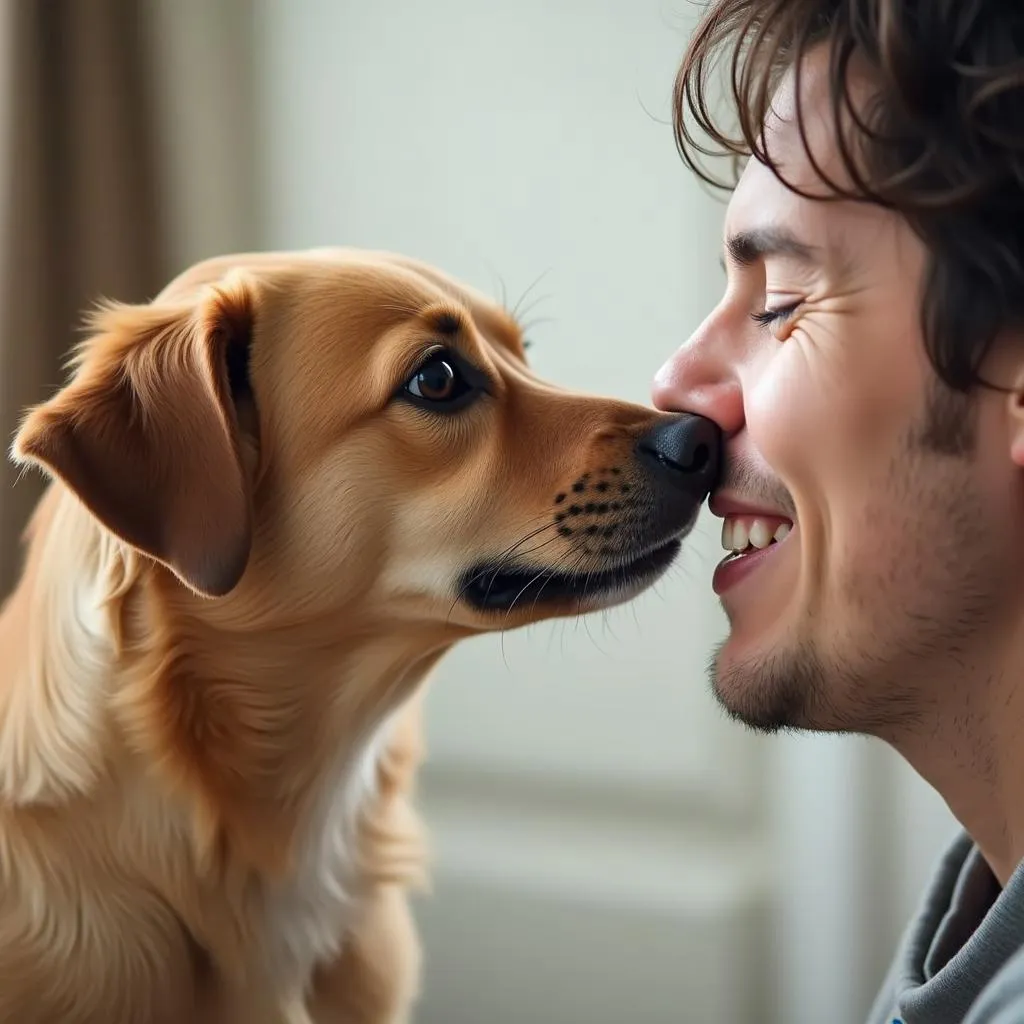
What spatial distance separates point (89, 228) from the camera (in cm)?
183

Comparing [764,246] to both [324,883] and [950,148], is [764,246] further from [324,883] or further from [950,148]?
[324,883]

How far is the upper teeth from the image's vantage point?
112 centimetres

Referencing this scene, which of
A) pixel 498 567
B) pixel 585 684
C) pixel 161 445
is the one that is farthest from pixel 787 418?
pixel 585 684

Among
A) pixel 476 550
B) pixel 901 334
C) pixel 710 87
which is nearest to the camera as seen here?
pixel 901 334

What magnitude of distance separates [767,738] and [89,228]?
126cm

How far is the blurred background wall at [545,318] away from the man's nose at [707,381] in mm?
755

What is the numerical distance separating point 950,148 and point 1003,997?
0.59 m

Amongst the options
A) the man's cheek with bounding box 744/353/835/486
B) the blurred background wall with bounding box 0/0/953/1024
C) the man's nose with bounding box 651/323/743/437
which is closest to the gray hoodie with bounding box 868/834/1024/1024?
the man's cheek with bounding box 744/353/835/486

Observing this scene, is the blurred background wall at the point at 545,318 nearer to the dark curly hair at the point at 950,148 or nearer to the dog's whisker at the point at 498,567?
the dog's whisker at the point at 498,567

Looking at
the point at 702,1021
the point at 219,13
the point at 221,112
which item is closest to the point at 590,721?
the point at 702,1021

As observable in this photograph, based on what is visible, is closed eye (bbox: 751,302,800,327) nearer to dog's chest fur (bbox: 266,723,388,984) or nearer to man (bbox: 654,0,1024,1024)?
man (bbox: 654,0,1024,1024)

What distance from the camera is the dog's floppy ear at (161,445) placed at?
1.07 m

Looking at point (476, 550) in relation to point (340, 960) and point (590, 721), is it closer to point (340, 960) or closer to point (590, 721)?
point (340, 960)

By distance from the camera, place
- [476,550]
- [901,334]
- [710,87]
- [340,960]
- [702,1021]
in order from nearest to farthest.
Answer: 1. [901,334]
2. [476,550]
3. [340,960]
4. [710,87]
5. [702,1021]
